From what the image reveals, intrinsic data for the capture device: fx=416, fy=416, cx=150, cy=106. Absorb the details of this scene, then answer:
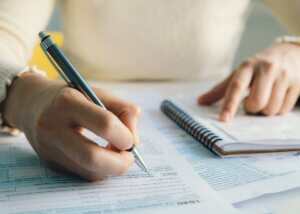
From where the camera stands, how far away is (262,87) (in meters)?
0.66

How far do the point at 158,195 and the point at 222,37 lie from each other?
24.4 inches

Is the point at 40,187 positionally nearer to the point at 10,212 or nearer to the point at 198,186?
the point at 10,212

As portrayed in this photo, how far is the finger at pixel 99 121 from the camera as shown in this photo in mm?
393

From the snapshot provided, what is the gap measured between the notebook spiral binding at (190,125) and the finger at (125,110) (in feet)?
0.40

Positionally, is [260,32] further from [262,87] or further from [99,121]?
[99,121]

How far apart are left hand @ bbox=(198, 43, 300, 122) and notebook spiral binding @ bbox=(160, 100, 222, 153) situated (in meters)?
0.06

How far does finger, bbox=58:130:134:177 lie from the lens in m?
0.39

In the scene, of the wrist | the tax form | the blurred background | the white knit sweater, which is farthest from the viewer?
the blurred background

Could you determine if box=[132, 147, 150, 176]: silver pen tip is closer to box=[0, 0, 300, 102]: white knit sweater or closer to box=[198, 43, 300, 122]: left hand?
box=[198, 43, 300, 122]: left hand

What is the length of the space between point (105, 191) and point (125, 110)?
0.09m

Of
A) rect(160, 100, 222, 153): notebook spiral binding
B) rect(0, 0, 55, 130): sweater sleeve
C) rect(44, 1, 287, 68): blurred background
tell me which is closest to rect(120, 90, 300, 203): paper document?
rect(160, 100, 222, 153): notebook spiral binding

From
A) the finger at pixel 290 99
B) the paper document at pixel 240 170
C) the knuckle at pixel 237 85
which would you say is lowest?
the paper document at pixel 240 170

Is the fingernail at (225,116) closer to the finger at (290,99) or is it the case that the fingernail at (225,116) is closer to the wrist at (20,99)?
the finger at (290,99)

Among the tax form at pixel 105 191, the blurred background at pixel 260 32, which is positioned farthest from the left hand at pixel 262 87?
the blurred background at pixel 260 32
